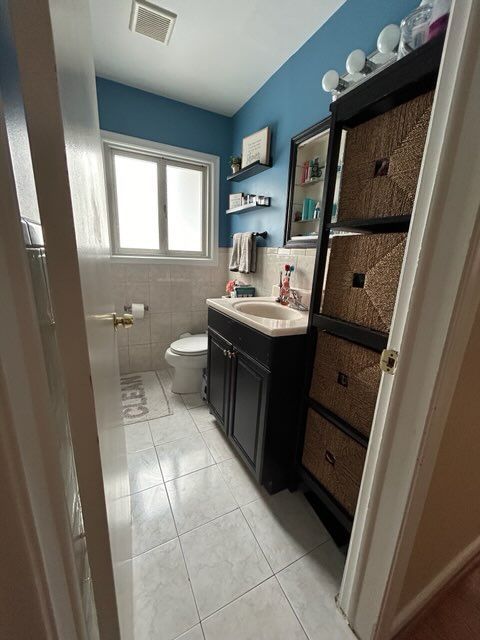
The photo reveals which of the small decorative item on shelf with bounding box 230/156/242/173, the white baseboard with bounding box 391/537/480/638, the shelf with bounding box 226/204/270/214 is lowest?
the white baseboard with bounding box 391/537/480/638

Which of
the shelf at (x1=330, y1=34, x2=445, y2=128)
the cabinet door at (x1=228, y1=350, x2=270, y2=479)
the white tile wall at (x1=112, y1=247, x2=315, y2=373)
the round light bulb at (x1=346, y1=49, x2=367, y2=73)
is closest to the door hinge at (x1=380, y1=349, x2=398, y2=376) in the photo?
the cabinet door at (x1=228, y1=350, x2=270, y2=479)

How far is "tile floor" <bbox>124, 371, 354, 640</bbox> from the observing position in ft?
2.83

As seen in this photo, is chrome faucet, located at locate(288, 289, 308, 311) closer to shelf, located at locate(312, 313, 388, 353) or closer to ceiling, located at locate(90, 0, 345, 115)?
shelf, located at locate(312, 313, 388, 353)

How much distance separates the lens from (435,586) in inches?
36.1

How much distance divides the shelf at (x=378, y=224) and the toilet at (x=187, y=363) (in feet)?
4.78

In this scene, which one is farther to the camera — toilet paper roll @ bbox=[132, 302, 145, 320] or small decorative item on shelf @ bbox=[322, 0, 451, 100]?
toilet paper roll @ bbox=[132, 302, 145, 320]

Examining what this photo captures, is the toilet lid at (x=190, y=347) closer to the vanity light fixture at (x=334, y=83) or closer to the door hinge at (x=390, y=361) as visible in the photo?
the door hinge at (x=390, y=361)

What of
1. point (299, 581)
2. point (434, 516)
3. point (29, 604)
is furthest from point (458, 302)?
point (299, 581)

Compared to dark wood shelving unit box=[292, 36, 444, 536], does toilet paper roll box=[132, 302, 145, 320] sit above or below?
below

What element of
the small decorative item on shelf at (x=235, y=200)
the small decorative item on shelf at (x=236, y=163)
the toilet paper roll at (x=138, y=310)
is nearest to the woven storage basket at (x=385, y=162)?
the small decorative item on shelf at (x=235, y=200)

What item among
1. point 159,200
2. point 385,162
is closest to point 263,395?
point 385,162

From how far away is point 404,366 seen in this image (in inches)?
24.4

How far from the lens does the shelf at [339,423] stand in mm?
927

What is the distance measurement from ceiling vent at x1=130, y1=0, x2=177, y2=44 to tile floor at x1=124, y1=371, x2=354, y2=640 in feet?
8.22
